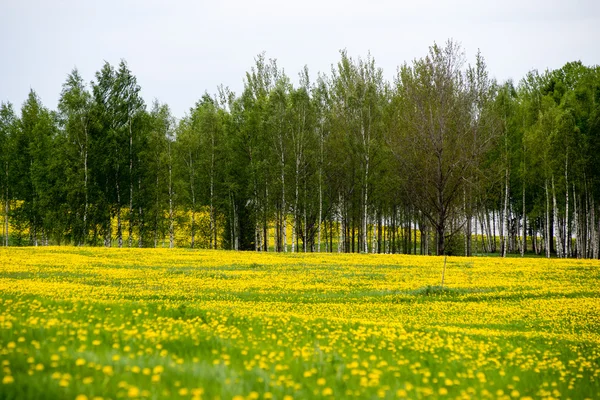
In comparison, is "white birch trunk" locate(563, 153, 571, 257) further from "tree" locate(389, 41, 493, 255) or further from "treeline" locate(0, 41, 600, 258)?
"tree" locate(389, 41, 493, 255)

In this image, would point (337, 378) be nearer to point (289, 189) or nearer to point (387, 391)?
point (387, 391)

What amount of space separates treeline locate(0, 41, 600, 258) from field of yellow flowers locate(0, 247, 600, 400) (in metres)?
29.1

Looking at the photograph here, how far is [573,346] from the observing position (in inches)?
517

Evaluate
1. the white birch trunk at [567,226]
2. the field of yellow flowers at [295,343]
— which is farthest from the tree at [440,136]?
the field of yellow flowers at [295,343]

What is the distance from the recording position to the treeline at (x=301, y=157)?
2079 inches

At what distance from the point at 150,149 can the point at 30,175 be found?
1445 centimetres

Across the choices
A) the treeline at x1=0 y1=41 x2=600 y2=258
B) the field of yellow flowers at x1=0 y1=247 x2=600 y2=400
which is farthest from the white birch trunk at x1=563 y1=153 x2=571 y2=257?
the field of yellow flowers at x1=0 y1=247 x2=600 y2=400

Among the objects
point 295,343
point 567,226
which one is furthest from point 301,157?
point 295,343

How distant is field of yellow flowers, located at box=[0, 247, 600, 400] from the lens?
20.4 ft

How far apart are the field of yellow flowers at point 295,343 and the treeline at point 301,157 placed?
2909 cm

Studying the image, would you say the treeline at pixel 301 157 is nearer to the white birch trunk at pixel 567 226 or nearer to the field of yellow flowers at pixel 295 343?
the white birch trunk at pixel 567 226

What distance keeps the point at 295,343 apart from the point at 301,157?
50.3 m

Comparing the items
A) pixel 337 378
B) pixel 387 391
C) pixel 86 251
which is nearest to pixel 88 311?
pixel 337 378

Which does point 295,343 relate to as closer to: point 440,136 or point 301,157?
point 440,136
